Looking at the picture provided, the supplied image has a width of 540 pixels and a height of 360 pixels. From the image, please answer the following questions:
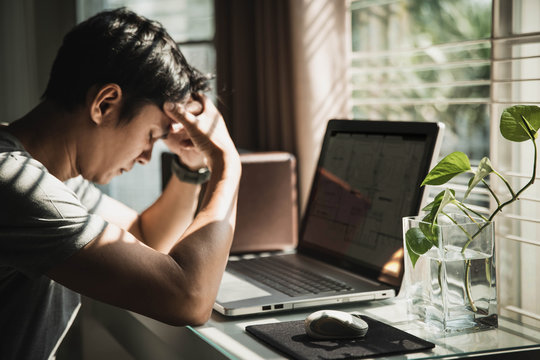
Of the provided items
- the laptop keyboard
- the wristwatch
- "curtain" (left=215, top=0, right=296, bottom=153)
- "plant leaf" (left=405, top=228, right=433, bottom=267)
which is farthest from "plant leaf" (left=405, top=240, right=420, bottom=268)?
"curtain" (left=215, top=0, right=296, bottom=153)

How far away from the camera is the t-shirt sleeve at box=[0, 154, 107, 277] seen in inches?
40.5

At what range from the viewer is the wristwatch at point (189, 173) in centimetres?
162

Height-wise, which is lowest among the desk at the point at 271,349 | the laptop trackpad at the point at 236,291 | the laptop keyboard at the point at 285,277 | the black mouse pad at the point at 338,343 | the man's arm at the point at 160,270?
the desk at the point at 271,349

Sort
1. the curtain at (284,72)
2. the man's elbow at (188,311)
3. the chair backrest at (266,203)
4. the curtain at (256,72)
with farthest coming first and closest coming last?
the curtain at (256,72) → the curtain at (284,72) → the chair backrest at (266,203) → the man's elbow at (188,311)

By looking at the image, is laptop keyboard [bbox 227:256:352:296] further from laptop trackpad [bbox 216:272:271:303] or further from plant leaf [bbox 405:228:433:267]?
plant leaf [bbox 405:228:433:267]

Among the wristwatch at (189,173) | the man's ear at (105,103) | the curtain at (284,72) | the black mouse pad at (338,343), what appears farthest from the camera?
the curtain at (284,72)

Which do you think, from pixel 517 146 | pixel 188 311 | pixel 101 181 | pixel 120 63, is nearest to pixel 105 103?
pixel 120 63

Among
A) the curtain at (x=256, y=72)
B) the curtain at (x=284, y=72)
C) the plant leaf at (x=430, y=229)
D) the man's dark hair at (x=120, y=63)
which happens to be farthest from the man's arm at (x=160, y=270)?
the curtain at (x=256, y=72)

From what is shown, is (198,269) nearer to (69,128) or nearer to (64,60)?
(69,128)

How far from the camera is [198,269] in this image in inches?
44.3

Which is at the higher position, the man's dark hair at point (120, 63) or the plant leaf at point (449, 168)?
the man's dark hair at point (120, 63)

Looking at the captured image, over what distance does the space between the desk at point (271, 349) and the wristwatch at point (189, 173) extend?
14.2 inches

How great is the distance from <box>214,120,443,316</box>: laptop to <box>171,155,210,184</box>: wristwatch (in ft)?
0.71

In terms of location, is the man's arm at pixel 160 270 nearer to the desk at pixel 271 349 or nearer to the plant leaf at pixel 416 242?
the desk at pixel 271 349
